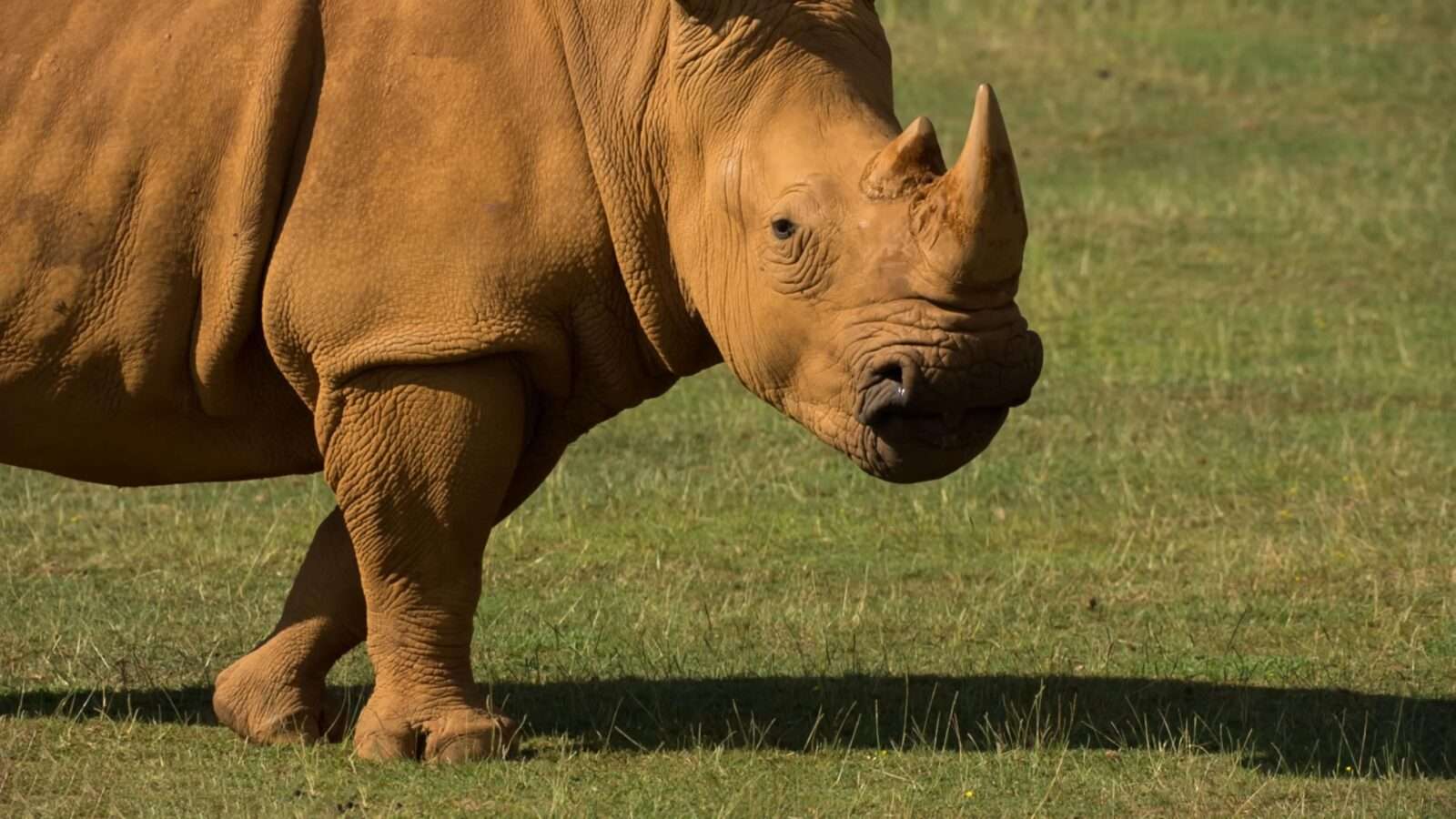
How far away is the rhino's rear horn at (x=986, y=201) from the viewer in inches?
272

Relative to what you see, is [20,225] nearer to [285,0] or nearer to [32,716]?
[285,0]

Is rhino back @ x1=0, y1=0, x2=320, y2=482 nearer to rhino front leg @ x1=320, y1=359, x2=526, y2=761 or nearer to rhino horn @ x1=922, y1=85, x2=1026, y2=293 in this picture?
rhino front leg @ x1=320, y1=359, x2=526, y2=761

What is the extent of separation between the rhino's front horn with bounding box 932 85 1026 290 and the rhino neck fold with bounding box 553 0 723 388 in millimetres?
996

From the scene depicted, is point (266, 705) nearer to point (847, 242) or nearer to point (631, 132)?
point (631, 132)

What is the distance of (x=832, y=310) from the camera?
7293 millimetres

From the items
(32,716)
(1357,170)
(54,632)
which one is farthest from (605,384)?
(1357,170)

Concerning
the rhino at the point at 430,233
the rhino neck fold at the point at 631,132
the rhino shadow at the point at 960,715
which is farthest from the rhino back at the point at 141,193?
the rhino shadow at the point at 960,715

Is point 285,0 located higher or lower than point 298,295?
higher

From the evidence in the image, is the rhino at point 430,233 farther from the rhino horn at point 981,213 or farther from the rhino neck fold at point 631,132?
the rhino horn at point 981,213

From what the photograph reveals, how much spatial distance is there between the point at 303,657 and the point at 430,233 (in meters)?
1.69

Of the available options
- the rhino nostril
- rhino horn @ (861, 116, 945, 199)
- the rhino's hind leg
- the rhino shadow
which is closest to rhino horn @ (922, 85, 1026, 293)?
rhino horn @ (861, 116, 945, 199)

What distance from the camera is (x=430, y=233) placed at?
7484 mm

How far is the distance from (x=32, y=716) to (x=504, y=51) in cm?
280

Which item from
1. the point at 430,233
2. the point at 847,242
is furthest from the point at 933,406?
the point at 430,233
